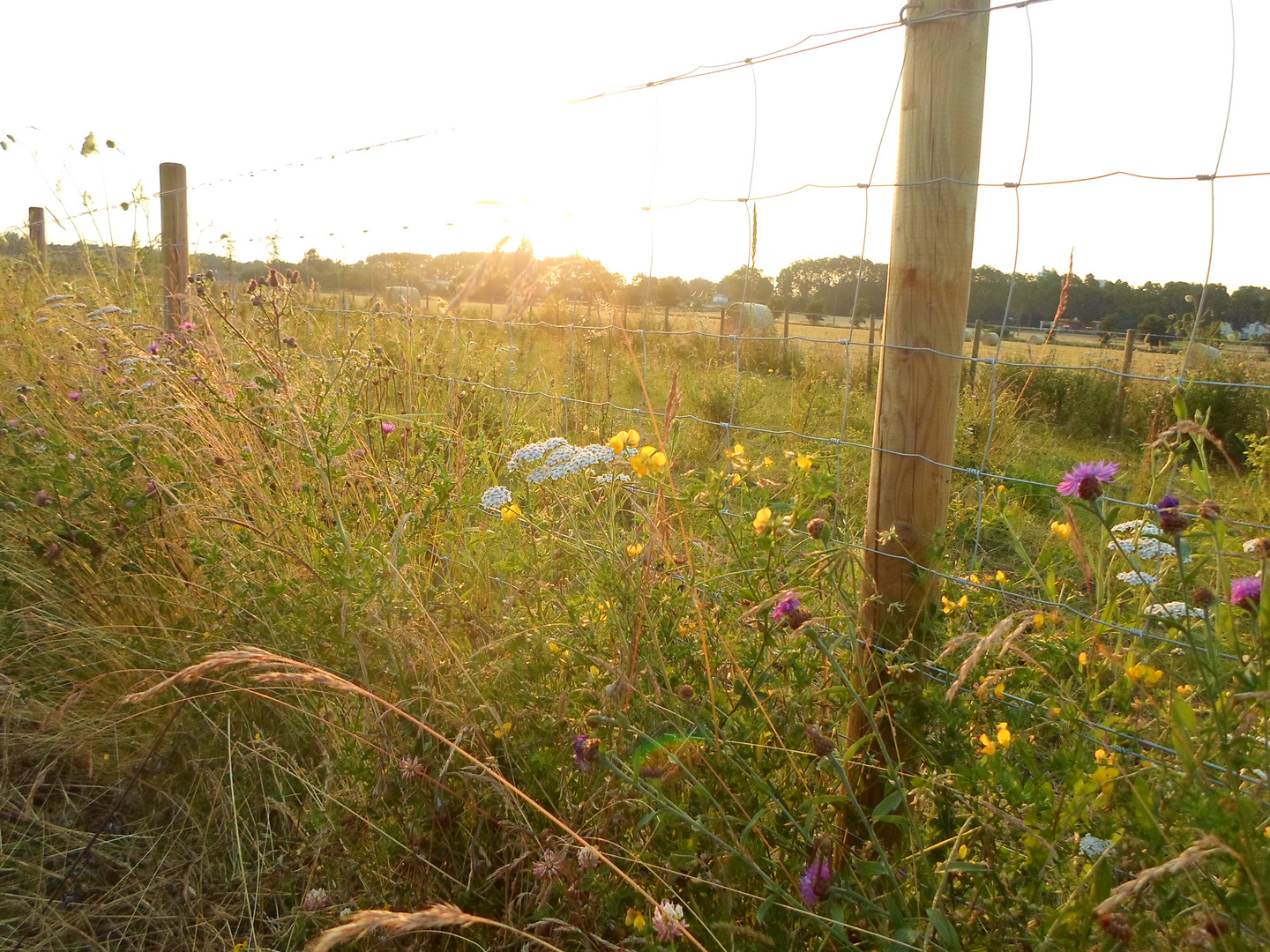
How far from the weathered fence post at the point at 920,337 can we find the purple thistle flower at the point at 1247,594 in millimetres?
544

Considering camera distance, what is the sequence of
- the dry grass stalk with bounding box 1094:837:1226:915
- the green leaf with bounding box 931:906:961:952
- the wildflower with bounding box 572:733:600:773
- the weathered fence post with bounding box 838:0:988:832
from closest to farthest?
1. the dry grass stalk with bounding box 1094:837:1226:915
2. the green leaf with bounding box 931:906:961:952
3. the wildflower with bounding box 572:733:600:773
4. the weathered fence post with bounding box 838:0:988:832

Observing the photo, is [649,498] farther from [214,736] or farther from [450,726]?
[214,736]

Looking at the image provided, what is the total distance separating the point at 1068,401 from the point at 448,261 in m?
7.57

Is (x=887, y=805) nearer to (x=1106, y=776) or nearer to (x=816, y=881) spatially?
(x=816, y=881)

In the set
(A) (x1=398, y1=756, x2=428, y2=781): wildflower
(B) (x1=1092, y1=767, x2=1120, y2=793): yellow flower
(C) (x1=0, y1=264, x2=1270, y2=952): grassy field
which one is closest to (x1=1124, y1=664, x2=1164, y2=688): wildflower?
(C) (x1=0, y1=264, x2=1270, y2=952): grassy field

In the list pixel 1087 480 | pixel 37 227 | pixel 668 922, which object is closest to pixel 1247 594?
pixel 1087 480

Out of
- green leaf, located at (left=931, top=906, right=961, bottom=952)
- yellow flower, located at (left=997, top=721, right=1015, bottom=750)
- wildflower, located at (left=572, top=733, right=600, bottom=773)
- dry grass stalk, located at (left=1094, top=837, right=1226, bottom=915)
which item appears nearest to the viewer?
dry grass stalk, located at (left=1094, top=837, right=1226, bottom=915)

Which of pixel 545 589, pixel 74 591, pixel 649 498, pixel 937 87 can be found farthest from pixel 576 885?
pixel 74 591

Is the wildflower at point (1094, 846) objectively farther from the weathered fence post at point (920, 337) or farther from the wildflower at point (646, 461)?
the wildflower at point (646, 461)

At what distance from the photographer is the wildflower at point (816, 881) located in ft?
3.78

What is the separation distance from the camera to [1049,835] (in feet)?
3.88

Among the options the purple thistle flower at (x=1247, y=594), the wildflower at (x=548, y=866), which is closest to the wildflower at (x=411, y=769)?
the wildflower at (x=548, y=866)

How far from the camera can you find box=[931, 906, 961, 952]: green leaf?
40.8 inches

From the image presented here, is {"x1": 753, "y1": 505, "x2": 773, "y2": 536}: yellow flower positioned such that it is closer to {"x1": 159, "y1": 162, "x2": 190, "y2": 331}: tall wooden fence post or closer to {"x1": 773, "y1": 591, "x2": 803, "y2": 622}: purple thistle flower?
{"x1": 773, "y1": 591, "x2": 803, "y2": 622}: purple thistle flower
